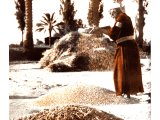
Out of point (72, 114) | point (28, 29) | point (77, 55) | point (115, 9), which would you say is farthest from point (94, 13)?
point (72, 114)

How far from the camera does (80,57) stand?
2160 millimetres

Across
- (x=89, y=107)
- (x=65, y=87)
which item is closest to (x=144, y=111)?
(x=89, y=107)

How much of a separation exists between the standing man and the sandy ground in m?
0.03

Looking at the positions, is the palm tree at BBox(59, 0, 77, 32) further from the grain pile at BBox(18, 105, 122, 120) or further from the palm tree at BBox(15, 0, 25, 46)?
the grain pile at BBox(18, 105, 122, 120)

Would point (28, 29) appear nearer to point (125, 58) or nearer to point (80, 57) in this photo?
point (80, 57)

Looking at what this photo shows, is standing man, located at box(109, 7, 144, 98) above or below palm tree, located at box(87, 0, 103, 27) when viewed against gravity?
below

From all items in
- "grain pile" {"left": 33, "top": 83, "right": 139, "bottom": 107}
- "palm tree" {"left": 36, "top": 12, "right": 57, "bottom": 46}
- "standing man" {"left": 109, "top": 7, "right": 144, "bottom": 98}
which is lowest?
"grain pile" {"left": 33, "top": 83, "right": 139, "bottom": 107}

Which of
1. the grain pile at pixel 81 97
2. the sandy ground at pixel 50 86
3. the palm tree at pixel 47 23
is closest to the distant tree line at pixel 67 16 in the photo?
the palm tree at pixel 47 23

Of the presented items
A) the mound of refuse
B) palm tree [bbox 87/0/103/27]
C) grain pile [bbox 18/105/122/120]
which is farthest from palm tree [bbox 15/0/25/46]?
grain pile [bbox 18/105/122/120]

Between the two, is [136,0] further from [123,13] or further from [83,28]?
[83,28]

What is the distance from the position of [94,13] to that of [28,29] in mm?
345

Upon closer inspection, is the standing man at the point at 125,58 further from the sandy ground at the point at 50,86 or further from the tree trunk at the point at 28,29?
the tree trunk at the point at 28,29

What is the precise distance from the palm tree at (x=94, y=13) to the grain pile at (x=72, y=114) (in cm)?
43

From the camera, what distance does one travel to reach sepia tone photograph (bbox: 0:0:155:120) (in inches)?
Answer: 83.7
